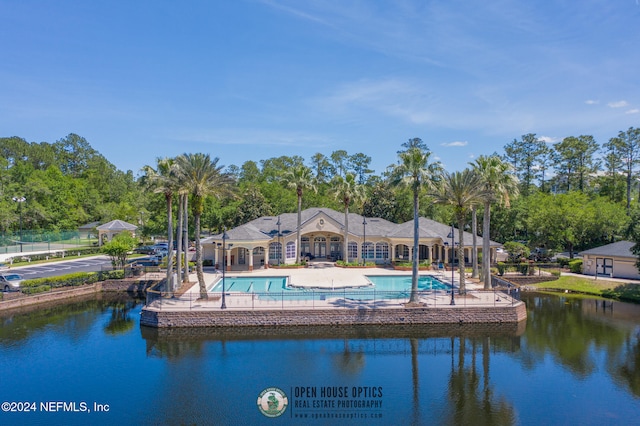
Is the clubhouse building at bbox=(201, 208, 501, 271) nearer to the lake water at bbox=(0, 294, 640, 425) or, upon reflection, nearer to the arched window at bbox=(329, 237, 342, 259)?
the arched window at bbox=(329, 237, 342, 259)

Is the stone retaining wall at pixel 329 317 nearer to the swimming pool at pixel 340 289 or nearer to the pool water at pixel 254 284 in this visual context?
the swimming pool at pixel 340 289

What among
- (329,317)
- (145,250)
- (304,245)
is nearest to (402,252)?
(304,245)

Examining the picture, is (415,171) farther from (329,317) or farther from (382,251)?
(382,251)

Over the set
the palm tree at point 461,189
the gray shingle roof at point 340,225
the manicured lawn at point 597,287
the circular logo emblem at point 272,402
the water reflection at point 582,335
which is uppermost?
the palm tree at point 461,189

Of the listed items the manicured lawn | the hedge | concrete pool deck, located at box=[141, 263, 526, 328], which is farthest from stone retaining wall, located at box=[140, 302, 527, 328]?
the manicured lawn

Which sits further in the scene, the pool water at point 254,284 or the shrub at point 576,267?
→ the shrub at point 576,267

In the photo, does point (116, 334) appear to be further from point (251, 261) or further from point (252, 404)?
point (251, 261)

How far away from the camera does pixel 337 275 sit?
135ft

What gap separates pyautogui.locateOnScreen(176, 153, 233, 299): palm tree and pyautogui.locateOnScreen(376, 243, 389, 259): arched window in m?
23.4

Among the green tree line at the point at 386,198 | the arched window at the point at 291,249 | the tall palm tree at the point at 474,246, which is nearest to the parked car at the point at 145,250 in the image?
the green tree line at the point at 386,198

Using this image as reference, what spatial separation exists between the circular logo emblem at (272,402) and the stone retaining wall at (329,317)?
8898mm

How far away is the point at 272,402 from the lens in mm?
17938

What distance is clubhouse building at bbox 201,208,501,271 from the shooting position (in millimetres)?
46156

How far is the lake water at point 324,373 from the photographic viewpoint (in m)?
17.0
